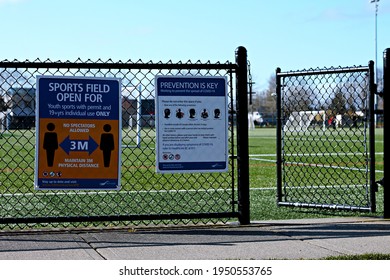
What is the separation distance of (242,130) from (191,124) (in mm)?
615

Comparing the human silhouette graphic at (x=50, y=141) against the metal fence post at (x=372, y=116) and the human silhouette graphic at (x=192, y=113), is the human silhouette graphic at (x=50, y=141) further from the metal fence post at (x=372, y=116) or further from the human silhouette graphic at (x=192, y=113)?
the metal fence post at (x=372, y=116)

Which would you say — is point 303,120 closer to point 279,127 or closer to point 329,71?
point 279,127

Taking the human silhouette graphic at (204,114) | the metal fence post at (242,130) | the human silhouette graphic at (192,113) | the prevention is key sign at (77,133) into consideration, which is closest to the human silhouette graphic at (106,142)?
the prevention is key sign at (77,133)

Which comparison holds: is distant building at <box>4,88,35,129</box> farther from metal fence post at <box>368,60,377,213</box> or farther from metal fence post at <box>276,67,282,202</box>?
metal fence post at <box>368,60,377,213</box>

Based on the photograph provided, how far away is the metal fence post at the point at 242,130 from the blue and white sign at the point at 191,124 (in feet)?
0.59

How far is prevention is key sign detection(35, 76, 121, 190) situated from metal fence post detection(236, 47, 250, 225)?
52.5 inches

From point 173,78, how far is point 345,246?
8.13ft

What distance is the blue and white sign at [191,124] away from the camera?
25.9ft

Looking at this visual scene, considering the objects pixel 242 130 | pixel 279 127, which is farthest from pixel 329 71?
pixel 242 130

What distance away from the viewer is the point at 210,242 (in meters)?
7.20
